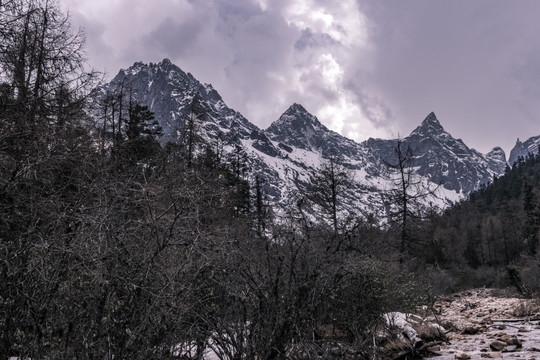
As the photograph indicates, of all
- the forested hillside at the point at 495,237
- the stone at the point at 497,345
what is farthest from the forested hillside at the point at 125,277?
the forested hillside at the point at 495,237

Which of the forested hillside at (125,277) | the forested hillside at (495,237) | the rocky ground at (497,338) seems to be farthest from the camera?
the forested hillside at (495,237)

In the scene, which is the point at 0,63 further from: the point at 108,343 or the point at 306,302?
the point at 306,302

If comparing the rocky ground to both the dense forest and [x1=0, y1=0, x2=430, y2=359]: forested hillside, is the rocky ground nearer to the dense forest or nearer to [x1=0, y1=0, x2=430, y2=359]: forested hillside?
the dense forest

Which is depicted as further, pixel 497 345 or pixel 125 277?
pixel 497 345

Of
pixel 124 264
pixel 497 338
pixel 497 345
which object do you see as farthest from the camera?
pixel 497 338

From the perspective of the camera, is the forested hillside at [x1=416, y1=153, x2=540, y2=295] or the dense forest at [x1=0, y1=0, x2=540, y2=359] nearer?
the dense forest at [x1=0, y1=0, x2=540, y2=359]

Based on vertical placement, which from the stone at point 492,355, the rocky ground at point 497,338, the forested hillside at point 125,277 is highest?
the forested hillside at point 125,277

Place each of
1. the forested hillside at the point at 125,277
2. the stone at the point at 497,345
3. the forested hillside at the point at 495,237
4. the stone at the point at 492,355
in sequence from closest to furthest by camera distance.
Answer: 1. the forested hillside at the point at 125,277
2. the stone at the point at 492,355
3. the stone at the point at 497,345
4. the forested hillside at the point at 495,237

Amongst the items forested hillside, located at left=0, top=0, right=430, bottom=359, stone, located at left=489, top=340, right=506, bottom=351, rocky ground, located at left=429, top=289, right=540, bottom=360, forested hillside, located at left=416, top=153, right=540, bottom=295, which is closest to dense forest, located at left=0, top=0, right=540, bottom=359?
forested hillside, located at left=0, top=0, right=430, bottom=359

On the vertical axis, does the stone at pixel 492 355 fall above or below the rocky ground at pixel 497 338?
above

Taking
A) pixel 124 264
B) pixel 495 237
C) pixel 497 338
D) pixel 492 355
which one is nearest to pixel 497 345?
pixel 492 355

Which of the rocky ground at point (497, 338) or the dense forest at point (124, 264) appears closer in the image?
the dense forest at point (124, 264)

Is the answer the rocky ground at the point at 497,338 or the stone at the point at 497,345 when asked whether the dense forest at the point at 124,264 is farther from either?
the stone at the point at 497,345

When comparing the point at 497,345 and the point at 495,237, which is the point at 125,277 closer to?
the point at 497,345
